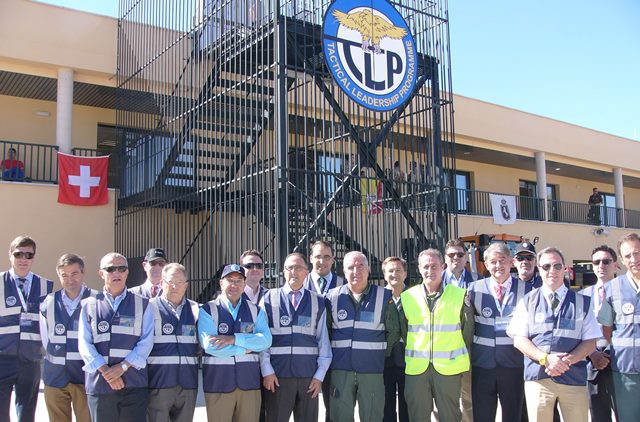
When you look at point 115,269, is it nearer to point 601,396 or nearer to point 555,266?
point 555,266

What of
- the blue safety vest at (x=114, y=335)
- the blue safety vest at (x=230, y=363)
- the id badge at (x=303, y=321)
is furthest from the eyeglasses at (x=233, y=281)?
the blue safety vest at (x=114, y=335)

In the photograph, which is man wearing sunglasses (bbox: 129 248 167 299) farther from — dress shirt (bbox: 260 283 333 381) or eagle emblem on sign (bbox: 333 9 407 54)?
eagle emblem on sign (bbox: 333 9 407 54)

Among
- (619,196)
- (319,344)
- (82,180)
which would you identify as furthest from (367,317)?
(619,196)

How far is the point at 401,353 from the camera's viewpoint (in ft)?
17.5

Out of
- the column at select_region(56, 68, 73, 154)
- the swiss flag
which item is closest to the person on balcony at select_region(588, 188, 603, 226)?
the swiss flag

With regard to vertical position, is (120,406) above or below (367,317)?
below

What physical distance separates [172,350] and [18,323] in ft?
4.81

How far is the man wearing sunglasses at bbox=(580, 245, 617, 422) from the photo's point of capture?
496 cm

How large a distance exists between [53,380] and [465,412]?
11.9 feet

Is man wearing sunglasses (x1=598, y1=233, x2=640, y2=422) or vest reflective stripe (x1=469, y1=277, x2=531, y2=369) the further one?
vest reflective stripe (x1=469, y1=277, x2=531, y2=369)

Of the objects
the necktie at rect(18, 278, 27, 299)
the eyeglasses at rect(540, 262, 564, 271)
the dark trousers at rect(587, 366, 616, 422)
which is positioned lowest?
the dark trousers at rect(587, 366, 616, 422)

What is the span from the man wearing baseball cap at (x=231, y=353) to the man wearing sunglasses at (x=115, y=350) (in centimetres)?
45

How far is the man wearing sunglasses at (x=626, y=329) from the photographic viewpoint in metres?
4.61

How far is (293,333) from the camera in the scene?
16.2ft
